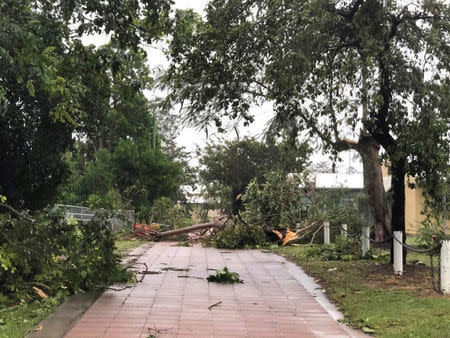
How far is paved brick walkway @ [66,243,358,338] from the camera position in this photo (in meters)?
6.12

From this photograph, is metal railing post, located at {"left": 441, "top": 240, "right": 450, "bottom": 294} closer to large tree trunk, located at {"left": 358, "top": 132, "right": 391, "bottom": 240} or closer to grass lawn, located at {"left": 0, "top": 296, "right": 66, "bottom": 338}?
grass lawn, located at {"left": 0, "top": 296, "right": 66, "bottom": 338}

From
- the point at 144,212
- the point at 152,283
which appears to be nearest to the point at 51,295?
the point at 152,283

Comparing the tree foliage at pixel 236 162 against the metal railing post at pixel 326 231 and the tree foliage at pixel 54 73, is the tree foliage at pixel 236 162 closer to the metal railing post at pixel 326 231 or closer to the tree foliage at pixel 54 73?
the metal railing post at pixel 326 231

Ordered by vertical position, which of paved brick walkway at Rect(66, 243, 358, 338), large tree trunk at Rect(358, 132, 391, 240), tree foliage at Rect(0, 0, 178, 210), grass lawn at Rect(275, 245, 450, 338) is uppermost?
tree foliage at Rect(0, 0, 178, 210)

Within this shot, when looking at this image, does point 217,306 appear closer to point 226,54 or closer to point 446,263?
point 446,263

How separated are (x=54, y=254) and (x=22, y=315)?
1.26 meters

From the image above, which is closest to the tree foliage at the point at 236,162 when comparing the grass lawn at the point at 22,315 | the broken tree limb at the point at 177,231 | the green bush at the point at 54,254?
the broken tree limb at the point at 177,231

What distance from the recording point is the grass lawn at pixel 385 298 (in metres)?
6.38

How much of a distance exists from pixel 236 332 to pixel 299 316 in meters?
1.31

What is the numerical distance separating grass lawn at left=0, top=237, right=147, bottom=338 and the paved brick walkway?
0.51 meters

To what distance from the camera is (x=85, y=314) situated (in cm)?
684

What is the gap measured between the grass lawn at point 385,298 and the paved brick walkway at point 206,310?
435 millimetres

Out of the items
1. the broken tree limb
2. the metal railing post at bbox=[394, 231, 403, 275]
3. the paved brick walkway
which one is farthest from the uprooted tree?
the broken tree limb

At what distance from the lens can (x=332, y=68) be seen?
1092 centimetres
